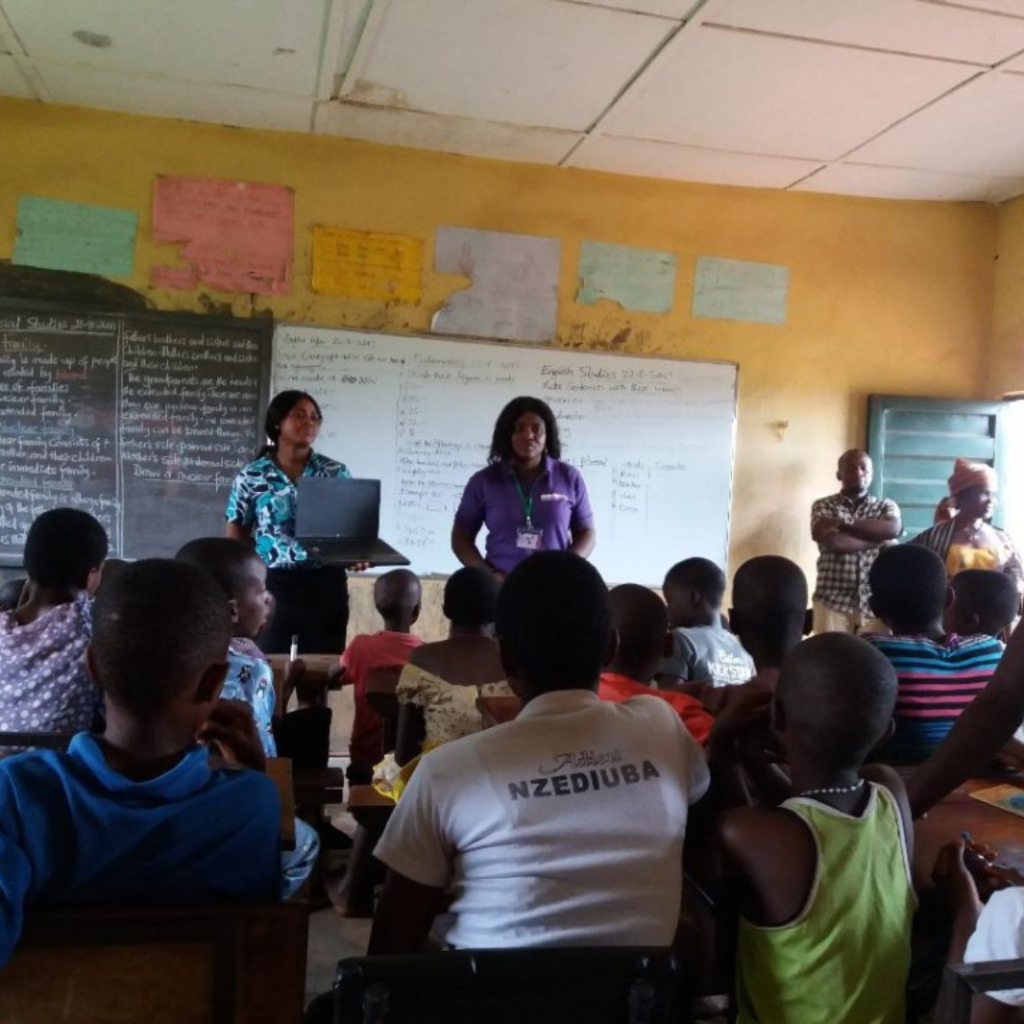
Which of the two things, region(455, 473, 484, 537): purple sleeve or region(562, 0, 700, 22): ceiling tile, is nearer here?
region(562, 0, 700, 22): ceiling tile

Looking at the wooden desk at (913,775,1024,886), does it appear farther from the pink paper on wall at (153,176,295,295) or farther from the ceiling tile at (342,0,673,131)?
the pink paper on wall at (153,176,295,295)

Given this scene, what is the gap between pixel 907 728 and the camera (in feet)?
6.26

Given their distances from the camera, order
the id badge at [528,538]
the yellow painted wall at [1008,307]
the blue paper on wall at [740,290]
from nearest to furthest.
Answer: the id badge at [528,538], the blue paper on wall at [740,290], the yellow painted wall at [1008,307]

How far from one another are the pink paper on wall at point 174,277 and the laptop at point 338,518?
1.35m

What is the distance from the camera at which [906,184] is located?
4594 mm

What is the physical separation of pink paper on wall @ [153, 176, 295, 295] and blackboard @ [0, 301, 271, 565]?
210 millimetres

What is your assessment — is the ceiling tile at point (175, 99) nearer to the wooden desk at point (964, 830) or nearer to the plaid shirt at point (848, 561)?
the plaid shirt at point (848, 561)

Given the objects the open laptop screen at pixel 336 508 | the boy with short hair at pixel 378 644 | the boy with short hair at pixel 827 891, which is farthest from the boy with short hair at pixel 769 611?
the open laptop screen at pixel 336 508

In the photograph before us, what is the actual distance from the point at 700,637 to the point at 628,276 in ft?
8.35

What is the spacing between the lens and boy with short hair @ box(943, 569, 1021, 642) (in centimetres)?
259

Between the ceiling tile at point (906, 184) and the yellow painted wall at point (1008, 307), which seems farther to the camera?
the yellow painted wall at point (1008, 307)

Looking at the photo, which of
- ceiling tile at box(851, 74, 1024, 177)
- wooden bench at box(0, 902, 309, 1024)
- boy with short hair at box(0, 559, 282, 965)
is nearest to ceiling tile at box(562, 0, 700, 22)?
ceiling tile at box(851, 74, 1024, 177)

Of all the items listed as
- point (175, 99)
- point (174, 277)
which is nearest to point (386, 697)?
point (174, 277)

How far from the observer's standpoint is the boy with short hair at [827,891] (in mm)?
1186
